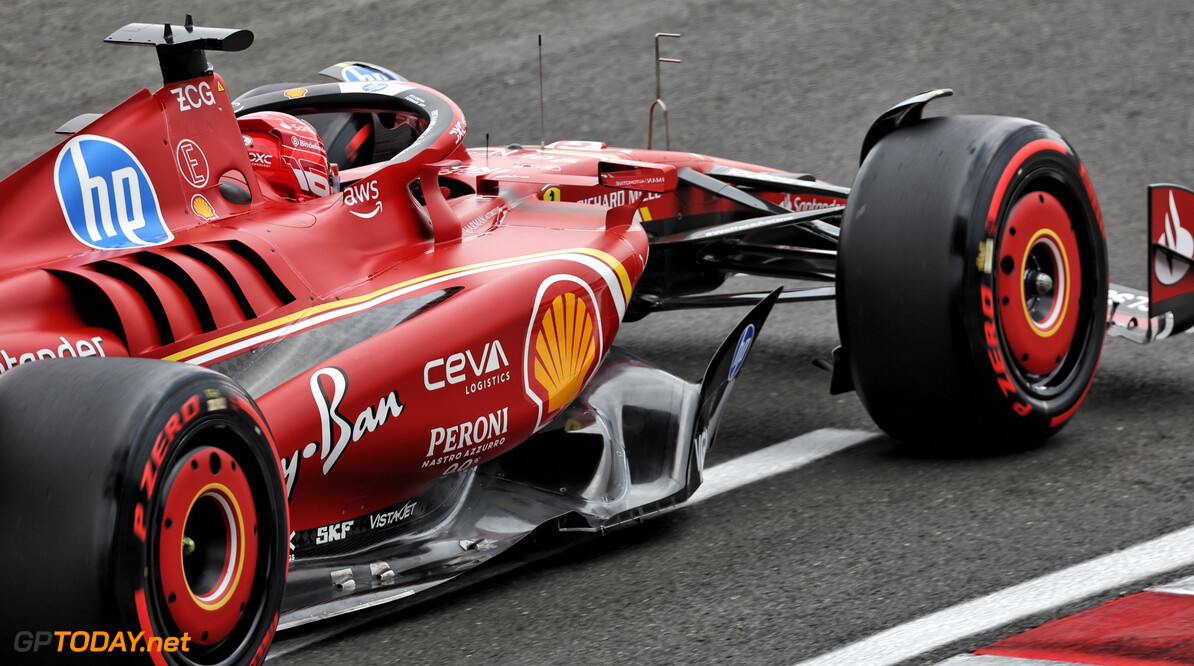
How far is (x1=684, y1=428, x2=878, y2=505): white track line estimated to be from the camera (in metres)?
4.73

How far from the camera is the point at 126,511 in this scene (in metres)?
2.67

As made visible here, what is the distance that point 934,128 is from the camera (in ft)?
15.3

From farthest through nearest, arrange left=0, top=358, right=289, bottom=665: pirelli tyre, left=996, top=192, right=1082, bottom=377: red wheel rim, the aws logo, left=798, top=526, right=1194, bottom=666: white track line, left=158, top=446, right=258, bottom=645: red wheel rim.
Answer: left=996, top=192, right=1082, bottom=377: red wheel rim → the aws logo → left=798, top=526, right=1194, bottom=666: white track line → left=158, top=446, right=258, bottom=645: red wheel rim → left=0, top=358, right=289, bottom=665: pirelli tyre

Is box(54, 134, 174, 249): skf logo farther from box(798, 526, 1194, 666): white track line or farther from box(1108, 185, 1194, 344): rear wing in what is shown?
box(1108, 185, 1194, 344): rear wing

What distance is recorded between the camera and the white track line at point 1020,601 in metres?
3.33

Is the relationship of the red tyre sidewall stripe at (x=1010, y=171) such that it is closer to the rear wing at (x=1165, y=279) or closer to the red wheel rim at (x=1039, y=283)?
the red wheel rim at (x=1039, y=283)

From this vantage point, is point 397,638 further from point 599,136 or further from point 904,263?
point 599,136

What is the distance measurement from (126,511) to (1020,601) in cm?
207

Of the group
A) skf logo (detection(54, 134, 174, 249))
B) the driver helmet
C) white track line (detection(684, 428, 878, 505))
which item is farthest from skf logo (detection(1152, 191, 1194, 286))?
skf logo (detection(54, 134, 174, 249))

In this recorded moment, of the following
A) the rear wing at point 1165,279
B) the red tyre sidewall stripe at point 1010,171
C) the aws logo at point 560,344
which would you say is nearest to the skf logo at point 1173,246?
the rear wing at point 1165,279

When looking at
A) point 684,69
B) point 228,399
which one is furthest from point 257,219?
point 684,69

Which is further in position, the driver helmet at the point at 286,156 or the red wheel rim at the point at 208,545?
the driver helmet at the point at 286,156

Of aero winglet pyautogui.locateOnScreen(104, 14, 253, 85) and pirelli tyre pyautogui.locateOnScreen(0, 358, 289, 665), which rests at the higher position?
aero winglet pyautogui.locateOnScreen(104, 14, 253, 85)

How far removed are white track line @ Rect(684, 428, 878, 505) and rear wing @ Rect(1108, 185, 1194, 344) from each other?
3.11ft
